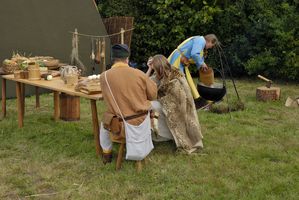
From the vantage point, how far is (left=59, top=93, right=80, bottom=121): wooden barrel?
6941mm

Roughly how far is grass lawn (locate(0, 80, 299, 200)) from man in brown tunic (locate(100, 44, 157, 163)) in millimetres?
688

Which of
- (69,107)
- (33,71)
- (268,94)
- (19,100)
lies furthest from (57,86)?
(268,94)

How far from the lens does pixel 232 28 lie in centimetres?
1122

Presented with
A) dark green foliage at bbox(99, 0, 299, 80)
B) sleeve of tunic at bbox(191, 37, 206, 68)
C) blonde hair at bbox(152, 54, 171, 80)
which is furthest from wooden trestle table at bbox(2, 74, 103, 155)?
dark green foliage at bbox(99, 0, 299, 80)

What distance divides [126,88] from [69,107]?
258cm

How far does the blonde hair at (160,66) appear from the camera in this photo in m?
5.25

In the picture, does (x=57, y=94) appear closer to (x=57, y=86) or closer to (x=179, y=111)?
(x=57, y=86)

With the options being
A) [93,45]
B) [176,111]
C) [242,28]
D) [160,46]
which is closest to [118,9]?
[160,46]

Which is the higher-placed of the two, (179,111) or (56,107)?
(179,111)

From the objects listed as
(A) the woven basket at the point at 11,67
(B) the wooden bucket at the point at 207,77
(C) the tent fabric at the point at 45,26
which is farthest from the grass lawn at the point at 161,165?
(C) the tent fabric at the point at 45,26

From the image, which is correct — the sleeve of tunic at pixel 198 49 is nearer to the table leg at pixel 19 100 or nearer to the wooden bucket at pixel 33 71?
the wooden bucket at pixel 33 71

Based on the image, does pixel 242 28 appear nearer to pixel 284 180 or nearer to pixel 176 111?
pixel 176 111

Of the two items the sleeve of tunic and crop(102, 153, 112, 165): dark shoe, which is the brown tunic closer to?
crop(102, 153, 112, 165): dark shoe

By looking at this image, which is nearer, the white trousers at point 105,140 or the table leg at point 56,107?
the white trousers at point 105,140
